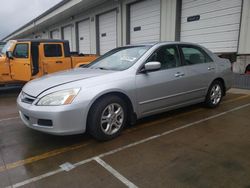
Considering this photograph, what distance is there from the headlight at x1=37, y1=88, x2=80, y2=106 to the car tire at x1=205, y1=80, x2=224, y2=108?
3.21m

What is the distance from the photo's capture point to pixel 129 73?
12.4 feet

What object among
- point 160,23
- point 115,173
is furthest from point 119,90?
point 160,23

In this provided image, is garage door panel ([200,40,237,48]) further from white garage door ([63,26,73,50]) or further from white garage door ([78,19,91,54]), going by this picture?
white garage door ([63,26,73,50])

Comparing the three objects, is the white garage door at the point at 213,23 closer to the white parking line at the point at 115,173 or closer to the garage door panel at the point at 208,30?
the garage door panel at the point at 208,30

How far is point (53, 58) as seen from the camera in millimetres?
8281

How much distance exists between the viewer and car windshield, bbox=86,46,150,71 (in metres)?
4.09

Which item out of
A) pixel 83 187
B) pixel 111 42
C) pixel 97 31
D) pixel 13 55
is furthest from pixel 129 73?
pixel 97 31

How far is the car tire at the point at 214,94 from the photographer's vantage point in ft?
17.1

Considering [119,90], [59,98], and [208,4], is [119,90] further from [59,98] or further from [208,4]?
[208,4]

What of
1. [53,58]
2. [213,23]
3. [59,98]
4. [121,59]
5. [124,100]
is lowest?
[124,100]

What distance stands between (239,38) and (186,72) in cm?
499

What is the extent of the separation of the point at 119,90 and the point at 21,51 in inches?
220

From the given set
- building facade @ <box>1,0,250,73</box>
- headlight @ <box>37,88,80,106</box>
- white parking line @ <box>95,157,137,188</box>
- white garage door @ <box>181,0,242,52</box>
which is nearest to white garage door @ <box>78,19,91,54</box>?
building facade @ <box>1,0,250,73</box>

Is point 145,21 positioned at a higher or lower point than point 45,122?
higher
